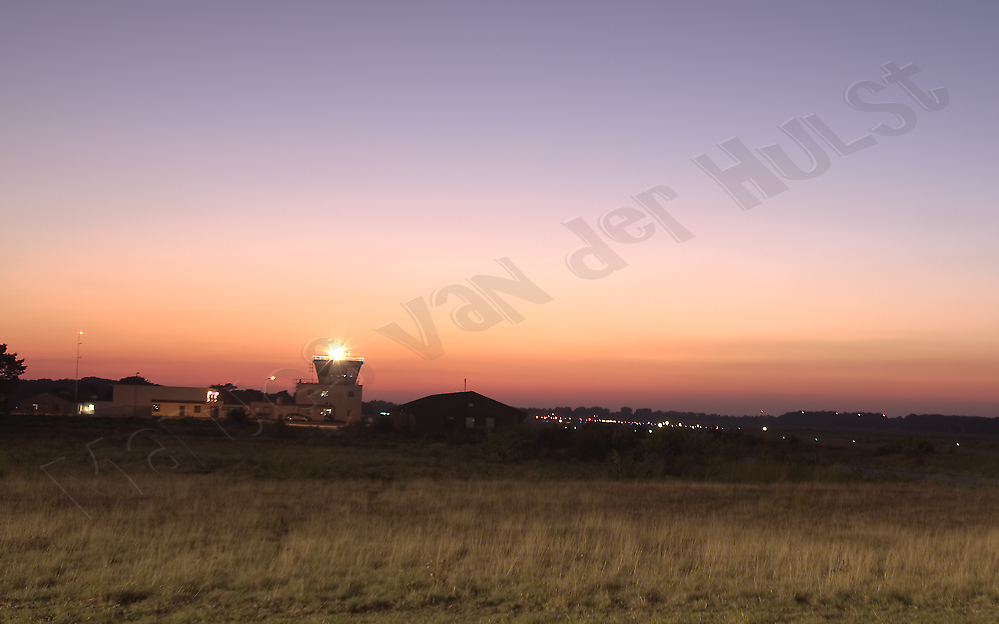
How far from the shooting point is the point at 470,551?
41.8 feet

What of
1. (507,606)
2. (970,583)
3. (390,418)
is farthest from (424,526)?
(390,418)

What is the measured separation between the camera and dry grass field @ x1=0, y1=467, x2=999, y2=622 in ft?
30.5

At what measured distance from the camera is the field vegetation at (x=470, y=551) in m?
9.38

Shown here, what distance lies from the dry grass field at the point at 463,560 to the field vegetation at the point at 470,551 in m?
0.05

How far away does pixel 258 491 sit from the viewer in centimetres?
2170

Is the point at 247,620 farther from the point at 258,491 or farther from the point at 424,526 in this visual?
the point at 258,491

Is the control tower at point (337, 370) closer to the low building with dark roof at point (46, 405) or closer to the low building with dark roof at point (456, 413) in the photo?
the low building with dark roof at point (456, 413)

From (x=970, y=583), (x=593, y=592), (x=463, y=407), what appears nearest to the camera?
(x=593, y=592)

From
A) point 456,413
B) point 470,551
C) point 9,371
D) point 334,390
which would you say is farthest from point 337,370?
point 470,551

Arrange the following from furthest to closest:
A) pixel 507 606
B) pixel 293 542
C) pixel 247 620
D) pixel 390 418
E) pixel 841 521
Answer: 1. pixel 390 418
2. pixel 841 521
3. pixel 293 542
4. pixel 507 606
5. pixel 247 620

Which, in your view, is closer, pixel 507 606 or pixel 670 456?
pixel 507 606

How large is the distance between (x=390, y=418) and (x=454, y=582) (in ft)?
231

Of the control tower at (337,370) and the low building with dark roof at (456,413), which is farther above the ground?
the control tower at (337,370)

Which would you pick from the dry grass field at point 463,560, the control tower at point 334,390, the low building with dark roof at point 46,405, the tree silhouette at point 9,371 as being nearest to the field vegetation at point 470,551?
the dry grass field at point 463,560
